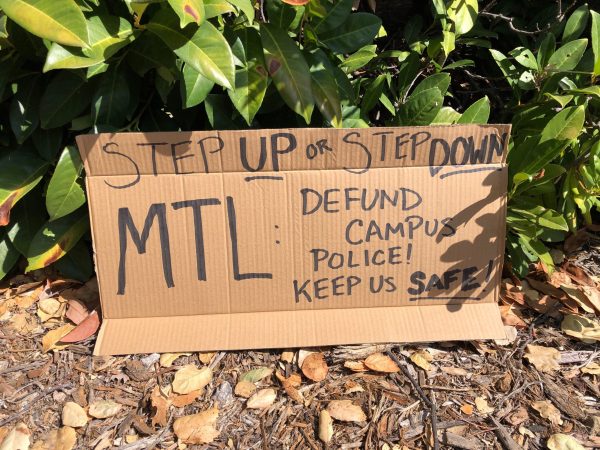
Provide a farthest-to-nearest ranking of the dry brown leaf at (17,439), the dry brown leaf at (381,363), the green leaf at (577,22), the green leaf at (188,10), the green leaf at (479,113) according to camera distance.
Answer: the green leaf at (577,22), the green leaf at (479,113), the dry brown leaf at (381,363), the dry brown leaf at (17,439), the green leaf at (188,10)

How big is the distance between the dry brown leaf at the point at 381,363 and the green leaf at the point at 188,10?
1.06m

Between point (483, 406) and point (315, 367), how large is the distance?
484mm

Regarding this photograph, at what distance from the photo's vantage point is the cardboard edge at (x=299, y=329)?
5.59 feet

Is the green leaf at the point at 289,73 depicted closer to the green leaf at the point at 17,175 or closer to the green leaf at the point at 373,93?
the green leaf at the point at 373,93

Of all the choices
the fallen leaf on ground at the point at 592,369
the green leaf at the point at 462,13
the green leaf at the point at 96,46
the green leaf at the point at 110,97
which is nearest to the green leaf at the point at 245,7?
the green leaf at the point at 96,46

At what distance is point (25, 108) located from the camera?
1759 mm

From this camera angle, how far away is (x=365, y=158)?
1.73 metres

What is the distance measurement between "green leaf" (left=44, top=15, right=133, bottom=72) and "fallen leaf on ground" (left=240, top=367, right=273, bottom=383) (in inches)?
37.9

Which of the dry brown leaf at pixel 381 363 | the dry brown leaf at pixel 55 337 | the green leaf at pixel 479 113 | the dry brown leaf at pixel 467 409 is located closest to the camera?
the dry brown leaf at pixel 467 409

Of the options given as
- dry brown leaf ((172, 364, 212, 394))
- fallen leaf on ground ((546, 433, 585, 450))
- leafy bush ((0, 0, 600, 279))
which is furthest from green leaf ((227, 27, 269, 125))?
fallen leaf on ground ((546, 433, 585, 450))

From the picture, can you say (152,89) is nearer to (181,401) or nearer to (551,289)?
(181,401)

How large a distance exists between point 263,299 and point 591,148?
46.8 inches

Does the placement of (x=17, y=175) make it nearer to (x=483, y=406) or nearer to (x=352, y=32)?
(x=352, y=32)

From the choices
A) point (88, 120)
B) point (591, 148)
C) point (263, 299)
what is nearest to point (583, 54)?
point (591, 148)
